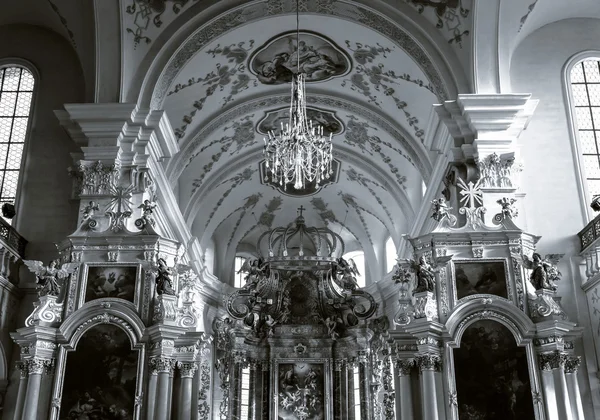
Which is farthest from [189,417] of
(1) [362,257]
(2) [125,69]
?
(1) [362,257]

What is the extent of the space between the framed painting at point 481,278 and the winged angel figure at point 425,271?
0.95ft

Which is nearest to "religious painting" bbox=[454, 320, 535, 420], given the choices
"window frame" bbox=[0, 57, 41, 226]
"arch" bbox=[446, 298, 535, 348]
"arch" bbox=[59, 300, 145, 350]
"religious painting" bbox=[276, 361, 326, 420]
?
"arch" bbox=[446, 298, 535, 348]

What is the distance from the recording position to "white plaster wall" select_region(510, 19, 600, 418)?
1206 centimetres

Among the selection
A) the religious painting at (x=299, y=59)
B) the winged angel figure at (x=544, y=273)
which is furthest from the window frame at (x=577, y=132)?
the religious painting at (x=299, y=59)

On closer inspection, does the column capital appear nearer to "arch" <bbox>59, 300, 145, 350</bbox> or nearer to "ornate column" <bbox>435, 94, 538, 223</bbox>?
"ornate column" <bbox>435, 94, 538, 223</bbox>

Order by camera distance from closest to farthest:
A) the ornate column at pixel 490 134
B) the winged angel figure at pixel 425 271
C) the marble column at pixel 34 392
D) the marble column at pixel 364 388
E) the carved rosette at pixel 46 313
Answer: the marble column at pixel 34 392, the carved rosette at pixel 46 313, the winged angel figure at pixel 425 271, the ornate column at pixel 490 134, the marble column at pixel 364 388

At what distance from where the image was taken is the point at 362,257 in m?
24.1

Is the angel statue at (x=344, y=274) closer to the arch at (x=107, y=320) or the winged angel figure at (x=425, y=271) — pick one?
the winged angel figure at (x=425, y=271)

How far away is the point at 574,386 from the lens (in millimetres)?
10930

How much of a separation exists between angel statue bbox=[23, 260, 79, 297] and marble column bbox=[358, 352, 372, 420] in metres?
9.75

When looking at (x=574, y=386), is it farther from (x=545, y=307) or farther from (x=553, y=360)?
(x=545, y=307)

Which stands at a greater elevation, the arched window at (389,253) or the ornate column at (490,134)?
the arched window at (389,253)

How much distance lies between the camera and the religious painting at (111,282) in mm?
12039

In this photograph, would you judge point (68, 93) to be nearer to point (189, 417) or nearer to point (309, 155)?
point (309, 155)
